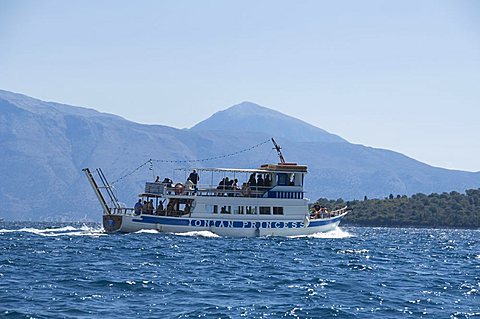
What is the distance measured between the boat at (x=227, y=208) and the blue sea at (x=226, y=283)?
18.3 meters

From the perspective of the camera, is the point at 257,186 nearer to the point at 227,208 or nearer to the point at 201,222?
the point at 227,208

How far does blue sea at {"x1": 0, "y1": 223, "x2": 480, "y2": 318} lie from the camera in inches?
1133

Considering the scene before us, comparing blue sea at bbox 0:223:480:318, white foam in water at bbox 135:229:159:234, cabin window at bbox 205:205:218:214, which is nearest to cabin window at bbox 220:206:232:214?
cabin window at bbox 205:205:218:214

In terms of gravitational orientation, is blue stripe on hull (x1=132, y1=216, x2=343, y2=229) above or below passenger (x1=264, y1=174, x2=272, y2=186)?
below

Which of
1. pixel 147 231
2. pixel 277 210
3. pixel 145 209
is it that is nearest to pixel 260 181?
pixel 277 210

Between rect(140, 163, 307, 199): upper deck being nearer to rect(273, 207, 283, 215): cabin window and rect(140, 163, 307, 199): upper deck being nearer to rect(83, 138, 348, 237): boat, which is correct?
rect(83, 138, 348, 237): boat

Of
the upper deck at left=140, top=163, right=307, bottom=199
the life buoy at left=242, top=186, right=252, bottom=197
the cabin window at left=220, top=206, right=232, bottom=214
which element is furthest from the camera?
the life buoy at left=242, top=186, right=252, bottom=197

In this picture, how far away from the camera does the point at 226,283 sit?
116 ft

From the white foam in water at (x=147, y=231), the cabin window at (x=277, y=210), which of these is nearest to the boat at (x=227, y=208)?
the cabin window at (x=277, y=210)

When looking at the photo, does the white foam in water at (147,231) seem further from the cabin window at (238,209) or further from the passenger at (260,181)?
the passenger at (260,181)

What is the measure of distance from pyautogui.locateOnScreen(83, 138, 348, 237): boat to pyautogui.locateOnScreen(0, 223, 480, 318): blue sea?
18.3m

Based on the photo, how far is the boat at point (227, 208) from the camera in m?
73.1

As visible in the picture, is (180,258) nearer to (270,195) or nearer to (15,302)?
(15,302)

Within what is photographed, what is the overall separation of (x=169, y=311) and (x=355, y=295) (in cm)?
815
